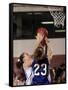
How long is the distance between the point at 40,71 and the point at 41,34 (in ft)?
0.75

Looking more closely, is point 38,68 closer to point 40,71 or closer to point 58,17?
point 40,71

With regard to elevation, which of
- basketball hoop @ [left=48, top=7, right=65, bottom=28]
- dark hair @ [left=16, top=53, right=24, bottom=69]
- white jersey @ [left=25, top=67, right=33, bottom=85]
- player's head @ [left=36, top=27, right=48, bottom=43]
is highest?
basketball hoop @ [left=48, top=7, right=65, bottom=28]

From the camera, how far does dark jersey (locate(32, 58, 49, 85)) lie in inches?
61.4

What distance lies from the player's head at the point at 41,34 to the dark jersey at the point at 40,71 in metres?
0.13

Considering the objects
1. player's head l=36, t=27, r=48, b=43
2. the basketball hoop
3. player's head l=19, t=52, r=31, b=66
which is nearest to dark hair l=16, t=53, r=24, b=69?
player's head l=19, t=52, r=31, b=66

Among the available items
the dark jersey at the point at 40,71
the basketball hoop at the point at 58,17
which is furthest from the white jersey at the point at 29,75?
the basketball hoop at the point at 58,17

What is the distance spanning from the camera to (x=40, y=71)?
5.16 ft

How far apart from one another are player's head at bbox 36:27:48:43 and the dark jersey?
130mm

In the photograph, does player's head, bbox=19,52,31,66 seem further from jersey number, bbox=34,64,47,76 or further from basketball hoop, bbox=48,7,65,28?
basketball hoop, bbox=48,7,65,28

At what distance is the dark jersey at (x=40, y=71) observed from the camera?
61.4 inches

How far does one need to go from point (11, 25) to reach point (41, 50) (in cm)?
24

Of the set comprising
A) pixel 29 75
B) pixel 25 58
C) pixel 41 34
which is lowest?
pixel 29 75

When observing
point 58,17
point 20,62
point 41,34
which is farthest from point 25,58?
point 58,17

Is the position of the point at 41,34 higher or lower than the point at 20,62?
higher
